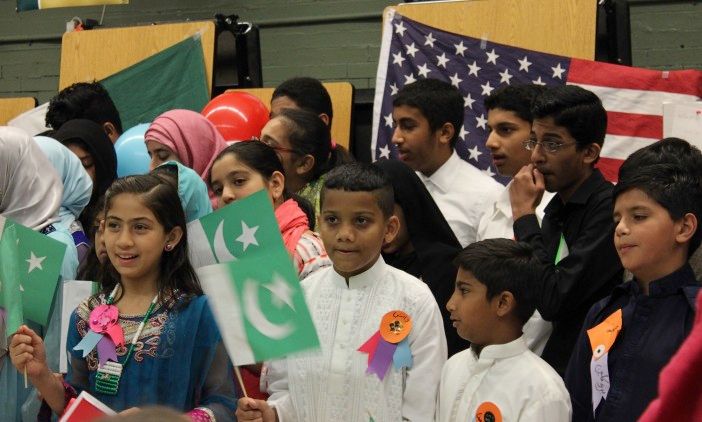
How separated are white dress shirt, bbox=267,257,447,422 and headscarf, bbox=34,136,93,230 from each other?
3.64 ft

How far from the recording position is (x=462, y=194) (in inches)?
146

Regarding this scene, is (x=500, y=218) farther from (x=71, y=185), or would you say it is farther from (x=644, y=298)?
(x=71, y=185)

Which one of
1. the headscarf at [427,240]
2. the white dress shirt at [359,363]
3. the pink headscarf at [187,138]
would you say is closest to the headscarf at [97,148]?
the pink headscarf at [187,138]

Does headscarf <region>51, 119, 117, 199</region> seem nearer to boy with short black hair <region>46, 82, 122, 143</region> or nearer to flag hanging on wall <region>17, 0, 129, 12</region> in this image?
boy with short black hair <region>46, 82, 122, 143</region>

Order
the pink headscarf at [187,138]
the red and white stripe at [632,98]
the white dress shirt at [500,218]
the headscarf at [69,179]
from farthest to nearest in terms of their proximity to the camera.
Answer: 1. the red and white stripe at [632,98]
2. the pink headscarf at [187,138]
3. the headscarf at [69,179]
4. the white dress shirt at [500,218]

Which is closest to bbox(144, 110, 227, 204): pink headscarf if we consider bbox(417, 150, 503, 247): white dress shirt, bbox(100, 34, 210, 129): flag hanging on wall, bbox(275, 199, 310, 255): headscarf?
bbox(275, 199, 310, 255): headscarf

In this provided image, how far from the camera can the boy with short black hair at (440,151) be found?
3.67m

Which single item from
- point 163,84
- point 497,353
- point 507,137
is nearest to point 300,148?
point 507,137

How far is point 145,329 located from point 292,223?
0.75 meters

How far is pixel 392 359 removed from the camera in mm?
2645

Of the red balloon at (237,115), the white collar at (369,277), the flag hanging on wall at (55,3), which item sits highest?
the flag hanging on wall at (55,3)

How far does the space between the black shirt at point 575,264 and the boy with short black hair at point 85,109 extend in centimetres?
248

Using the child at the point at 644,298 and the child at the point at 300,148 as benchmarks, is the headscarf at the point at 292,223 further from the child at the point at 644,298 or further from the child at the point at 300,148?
the child at the point at 644,298

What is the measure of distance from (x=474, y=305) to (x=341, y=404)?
1.44 feet
